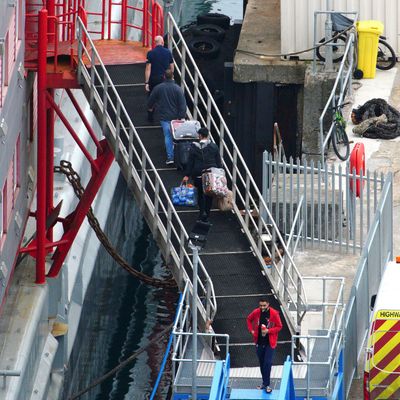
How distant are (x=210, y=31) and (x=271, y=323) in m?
21.5

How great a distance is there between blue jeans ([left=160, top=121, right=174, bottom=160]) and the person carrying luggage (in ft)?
4.32

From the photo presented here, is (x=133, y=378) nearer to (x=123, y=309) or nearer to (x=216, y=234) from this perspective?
(x=123, y=309)

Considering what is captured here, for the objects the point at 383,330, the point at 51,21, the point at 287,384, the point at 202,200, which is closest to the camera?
the point at 287,384

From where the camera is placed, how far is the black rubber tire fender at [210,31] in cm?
4541

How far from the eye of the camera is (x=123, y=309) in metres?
40.0

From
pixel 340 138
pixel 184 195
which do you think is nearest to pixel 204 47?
pixel 340 138

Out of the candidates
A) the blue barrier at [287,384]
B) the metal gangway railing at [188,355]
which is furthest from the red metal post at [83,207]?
the blue barrier at [287,384]

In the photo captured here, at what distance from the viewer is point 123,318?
39594 mm

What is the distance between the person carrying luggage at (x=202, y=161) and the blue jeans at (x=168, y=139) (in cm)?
132

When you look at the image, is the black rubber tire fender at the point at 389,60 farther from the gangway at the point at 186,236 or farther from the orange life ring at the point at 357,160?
the gangway at the point at 186,236

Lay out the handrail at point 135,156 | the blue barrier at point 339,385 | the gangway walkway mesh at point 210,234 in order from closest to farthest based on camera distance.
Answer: the blue barrier at point 339,385, the gangway walkway mesh at point 210,234, the handrail at point 135,156

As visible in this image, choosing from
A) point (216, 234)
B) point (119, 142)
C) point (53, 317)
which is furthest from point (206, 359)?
point (53, 317)

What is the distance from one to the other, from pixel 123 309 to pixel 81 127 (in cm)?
404

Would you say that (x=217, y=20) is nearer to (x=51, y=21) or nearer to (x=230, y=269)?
(x=51, y=21)
